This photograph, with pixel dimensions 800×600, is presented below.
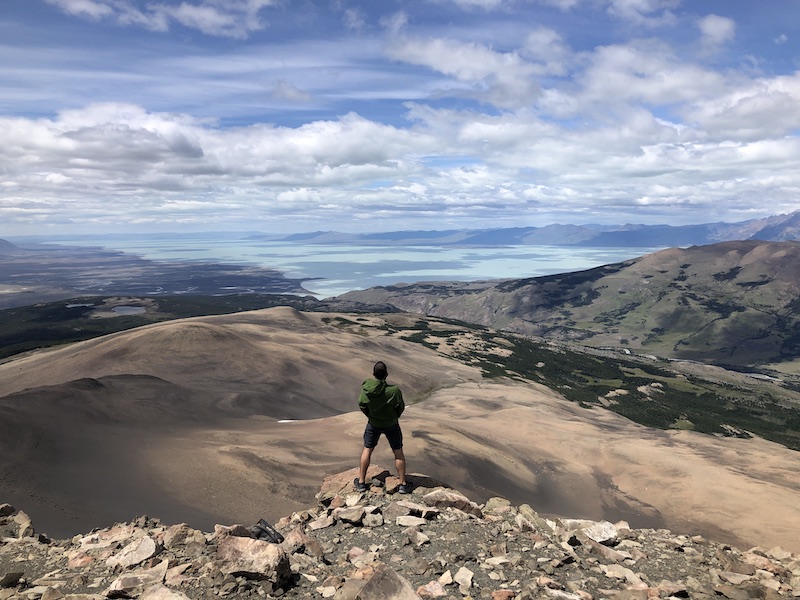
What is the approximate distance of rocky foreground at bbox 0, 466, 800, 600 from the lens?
9.46m

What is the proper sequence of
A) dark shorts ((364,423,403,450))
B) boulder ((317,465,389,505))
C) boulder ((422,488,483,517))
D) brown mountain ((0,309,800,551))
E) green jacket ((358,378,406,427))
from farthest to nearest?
brown mountain ((0,309,800,551)), boulder ((317,465,389,505)), dark shorts ((364,423,403,450)), green jacket ((358,378,406,427)), boulder ((422,488,483,517))

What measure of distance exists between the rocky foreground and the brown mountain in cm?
534

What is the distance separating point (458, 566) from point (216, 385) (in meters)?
48.3

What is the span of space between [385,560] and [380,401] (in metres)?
4.69

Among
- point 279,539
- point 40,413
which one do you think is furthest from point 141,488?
point 279,539

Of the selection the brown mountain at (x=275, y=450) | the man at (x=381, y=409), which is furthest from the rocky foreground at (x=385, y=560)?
the brown mountain at (x=275, y=450)

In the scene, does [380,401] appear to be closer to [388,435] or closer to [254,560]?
[388,435]

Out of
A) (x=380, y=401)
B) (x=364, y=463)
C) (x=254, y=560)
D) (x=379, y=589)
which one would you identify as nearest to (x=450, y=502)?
(x=364, y=463)

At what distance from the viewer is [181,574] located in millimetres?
9773

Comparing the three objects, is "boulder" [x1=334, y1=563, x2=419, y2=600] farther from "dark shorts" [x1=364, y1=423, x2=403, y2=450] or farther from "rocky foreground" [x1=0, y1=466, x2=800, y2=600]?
"dark shorts" [x1=364, y1=423, x2=403, y2=450]

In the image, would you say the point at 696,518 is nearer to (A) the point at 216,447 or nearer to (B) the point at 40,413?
(A) the point at 216,447

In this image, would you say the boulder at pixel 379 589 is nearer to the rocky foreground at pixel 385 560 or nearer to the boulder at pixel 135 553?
the rocky foreground at pixel 385 560

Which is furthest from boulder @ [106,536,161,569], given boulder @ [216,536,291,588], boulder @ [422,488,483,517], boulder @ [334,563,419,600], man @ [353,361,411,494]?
boulder @ [422,488,483,517]

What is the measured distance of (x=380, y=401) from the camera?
1507 cm
